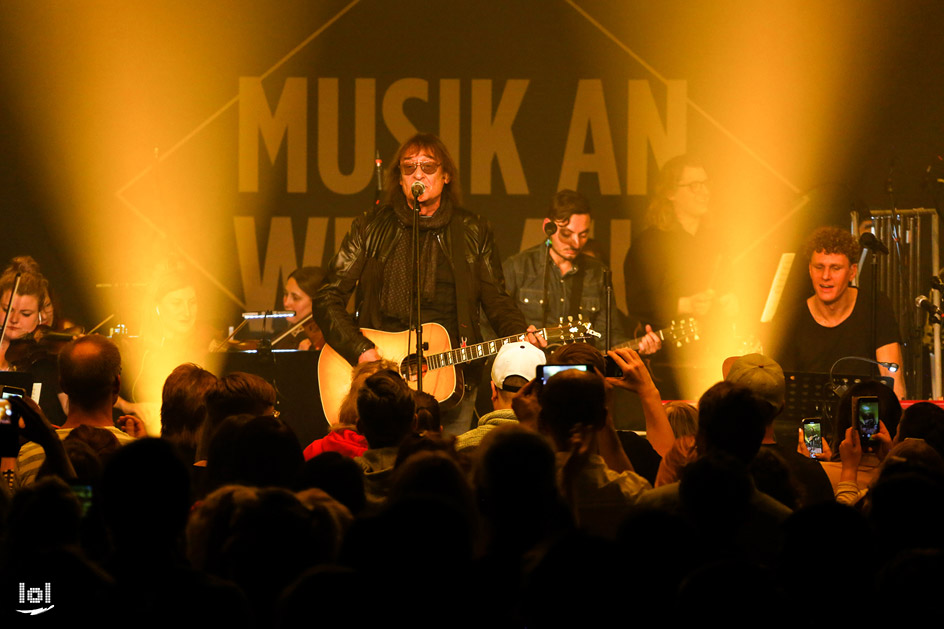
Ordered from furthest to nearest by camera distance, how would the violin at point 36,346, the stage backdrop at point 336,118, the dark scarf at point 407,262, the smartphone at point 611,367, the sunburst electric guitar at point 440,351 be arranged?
the stage backdrop at point 336,118 < the violin at point 36,346 < the dark scarf at point 407,262 < the sunburst electric guitar at point 440,351 < the smartphone at point 611,367

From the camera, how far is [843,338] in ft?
26.0

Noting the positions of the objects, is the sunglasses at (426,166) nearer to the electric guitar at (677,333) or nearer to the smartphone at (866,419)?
the electric guitar at (677,333)

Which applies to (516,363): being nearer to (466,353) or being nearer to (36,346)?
(466,353)

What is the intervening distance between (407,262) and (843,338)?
10.9 feet

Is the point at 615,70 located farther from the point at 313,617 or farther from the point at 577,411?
the point at 313,617

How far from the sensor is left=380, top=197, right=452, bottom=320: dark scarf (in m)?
7.38

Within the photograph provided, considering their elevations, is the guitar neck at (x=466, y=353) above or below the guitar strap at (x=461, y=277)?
below

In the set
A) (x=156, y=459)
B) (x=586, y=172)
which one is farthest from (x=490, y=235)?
(x=156, y=459)

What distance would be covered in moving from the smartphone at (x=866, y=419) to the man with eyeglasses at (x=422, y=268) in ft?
11.6

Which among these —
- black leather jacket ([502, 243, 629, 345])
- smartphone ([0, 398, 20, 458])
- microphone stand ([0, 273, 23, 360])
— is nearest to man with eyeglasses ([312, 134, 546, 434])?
black leather jacket ([502, 243, 629, 345])

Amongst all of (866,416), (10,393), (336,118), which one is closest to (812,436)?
(866,416)

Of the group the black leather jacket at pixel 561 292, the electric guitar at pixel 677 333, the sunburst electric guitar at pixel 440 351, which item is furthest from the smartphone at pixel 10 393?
the black leather jacket at pixel 561 292

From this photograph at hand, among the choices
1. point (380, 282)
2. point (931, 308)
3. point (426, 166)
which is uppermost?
point (426, 166)

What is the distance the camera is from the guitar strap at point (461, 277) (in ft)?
23.7
